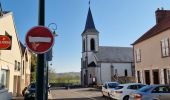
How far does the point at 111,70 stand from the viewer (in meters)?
70.3

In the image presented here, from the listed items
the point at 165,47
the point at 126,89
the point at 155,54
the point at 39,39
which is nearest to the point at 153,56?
the point at 155,54

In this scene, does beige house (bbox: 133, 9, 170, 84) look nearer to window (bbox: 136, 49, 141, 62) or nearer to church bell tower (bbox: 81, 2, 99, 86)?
window (bbox: 136, 49, 141, 62)

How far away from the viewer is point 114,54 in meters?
74.8

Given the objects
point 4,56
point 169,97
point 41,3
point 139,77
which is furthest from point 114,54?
point 41,3

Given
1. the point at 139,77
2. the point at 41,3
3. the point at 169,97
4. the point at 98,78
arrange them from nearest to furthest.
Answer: the point at 41,3 < the point at 169,97 < the point at 139,77 < the point at 98,78

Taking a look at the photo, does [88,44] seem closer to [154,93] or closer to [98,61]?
[98,61]

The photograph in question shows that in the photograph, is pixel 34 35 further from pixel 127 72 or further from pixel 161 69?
pixel 127 72

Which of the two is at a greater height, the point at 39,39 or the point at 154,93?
the point at 39,39

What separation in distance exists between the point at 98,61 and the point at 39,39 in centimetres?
6410

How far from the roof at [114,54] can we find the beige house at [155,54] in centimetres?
3773

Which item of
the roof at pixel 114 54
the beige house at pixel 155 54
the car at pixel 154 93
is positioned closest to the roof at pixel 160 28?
the beige house at pixel 155 54

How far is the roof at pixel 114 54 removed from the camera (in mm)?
71756

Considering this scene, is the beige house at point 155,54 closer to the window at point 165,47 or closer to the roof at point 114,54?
the window at point 165,47

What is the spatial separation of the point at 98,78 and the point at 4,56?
49517 millimetres
